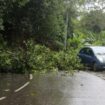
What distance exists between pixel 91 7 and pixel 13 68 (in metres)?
35.3

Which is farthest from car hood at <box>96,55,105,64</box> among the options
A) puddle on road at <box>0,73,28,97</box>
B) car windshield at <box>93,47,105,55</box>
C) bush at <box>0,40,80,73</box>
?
puddle on road at <box>0,73,28,97</box>

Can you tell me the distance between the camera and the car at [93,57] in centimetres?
2492

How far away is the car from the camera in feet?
81.8

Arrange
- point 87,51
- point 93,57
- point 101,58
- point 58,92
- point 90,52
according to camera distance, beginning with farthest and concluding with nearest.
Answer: point 87,51 < point 90,52 < point 93,57 < point 101,58 < point 58,92

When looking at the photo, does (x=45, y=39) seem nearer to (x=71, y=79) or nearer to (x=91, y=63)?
(x=91, y=63)

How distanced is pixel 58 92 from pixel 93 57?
37.0ft

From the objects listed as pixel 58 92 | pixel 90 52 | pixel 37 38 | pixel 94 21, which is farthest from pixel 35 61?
pixel 94 21

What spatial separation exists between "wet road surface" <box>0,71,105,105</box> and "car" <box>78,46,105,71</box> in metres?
5.59

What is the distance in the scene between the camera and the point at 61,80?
18688 millimetres

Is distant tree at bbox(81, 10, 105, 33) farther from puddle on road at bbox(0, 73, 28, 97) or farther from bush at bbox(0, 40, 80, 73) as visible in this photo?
puddle on road at bbox(0, 73, 28, 97)

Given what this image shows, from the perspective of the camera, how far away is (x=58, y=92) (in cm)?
1471

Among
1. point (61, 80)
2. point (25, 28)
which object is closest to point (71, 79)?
point (61, 80)

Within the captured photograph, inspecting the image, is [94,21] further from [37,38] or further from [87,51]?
[87,51]

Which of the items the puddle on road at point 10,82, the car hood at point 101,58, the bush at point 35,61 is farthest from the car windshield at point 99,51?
the puddle on road at point 10,82
